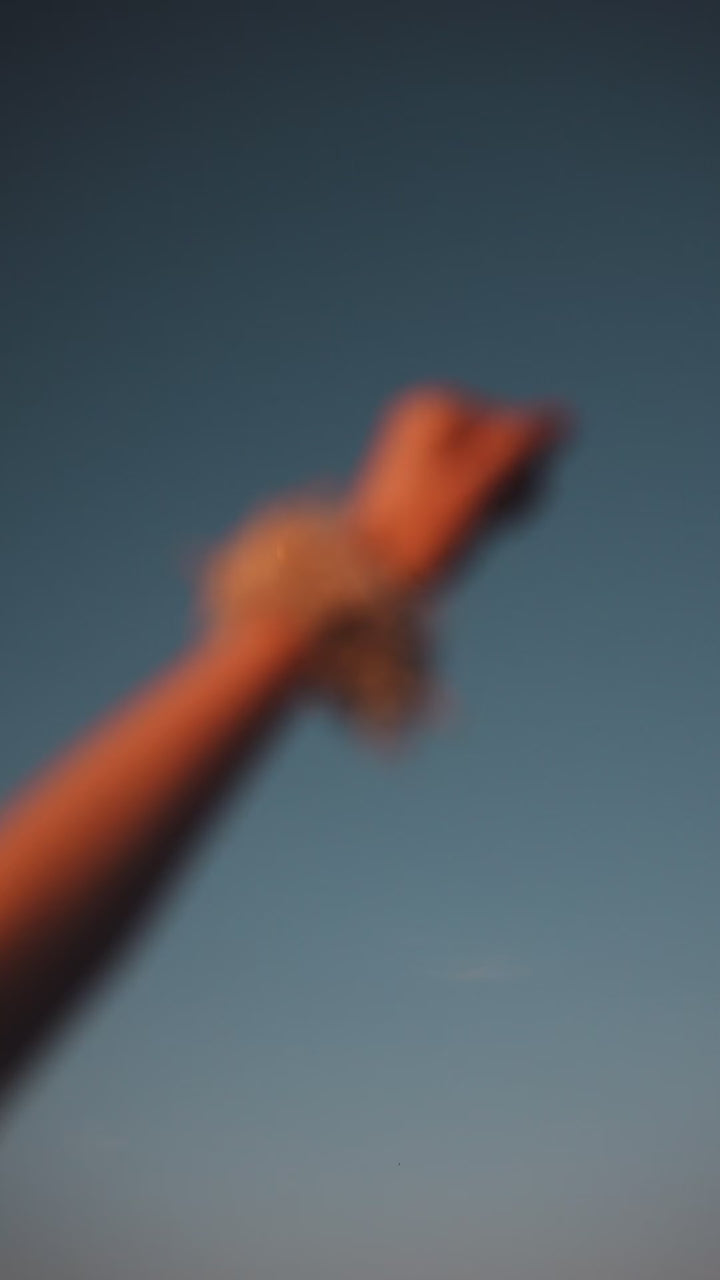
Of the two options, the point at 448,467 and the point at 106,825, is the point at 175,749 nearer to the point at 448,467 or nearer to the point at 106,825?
the point at 106,825

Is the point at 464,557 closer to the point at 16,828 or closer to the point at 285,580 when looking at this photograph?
the point at 285,580

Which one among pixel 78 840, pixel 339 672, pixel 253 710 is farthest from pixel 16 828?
pixel 339 672

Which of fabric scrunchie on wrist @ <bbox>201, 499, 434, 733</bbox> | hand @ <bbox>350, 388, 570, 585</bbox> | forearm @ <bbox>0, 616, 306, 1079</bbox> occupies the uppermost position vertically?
hand @ <bbox>350, 388, 570, 585</bbox>

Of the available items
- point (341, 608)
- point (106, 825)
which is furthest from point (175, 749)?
point (341, 608)

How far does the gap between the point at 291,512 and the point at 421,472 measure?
0.13m

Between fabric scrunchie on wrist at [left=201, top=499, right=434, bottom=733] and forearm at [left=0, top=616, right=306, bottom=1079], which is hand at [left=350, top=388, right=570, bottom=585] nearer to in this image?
fabric scrunchie on wrist at [left=201, top=499, right=434, bottom=733]

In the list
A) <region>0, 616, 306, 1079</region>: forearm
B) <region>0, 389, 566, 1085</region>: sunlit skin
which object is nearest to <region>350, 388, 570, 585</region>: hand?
<region>0, 389, 566, 1085</region>: sunlit skin

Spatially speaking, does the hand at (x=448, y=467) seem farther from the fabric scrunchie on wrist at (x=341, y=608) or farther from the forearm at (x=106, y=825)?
the forearm at (x=106, y=825)

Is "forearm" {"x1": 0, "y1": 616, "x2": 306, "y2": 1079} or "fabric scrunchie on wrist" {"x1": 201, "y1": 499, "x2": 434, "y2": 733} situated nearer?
"forearm" {"x1": 0, "y1": 616, "x2": 306, "y2": 1079}

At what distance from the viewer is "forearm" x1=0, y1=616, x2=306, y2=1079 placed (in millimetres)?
476

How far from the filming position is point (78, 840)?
1.68 ft

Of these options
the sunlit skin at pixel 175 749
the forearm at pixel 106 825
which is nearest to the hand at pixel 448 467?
the sunlit skin at pixel 175 749

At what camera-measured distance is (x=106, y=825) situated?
52 centimetres

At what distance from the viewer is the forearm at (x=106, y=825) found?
0.48 meters
